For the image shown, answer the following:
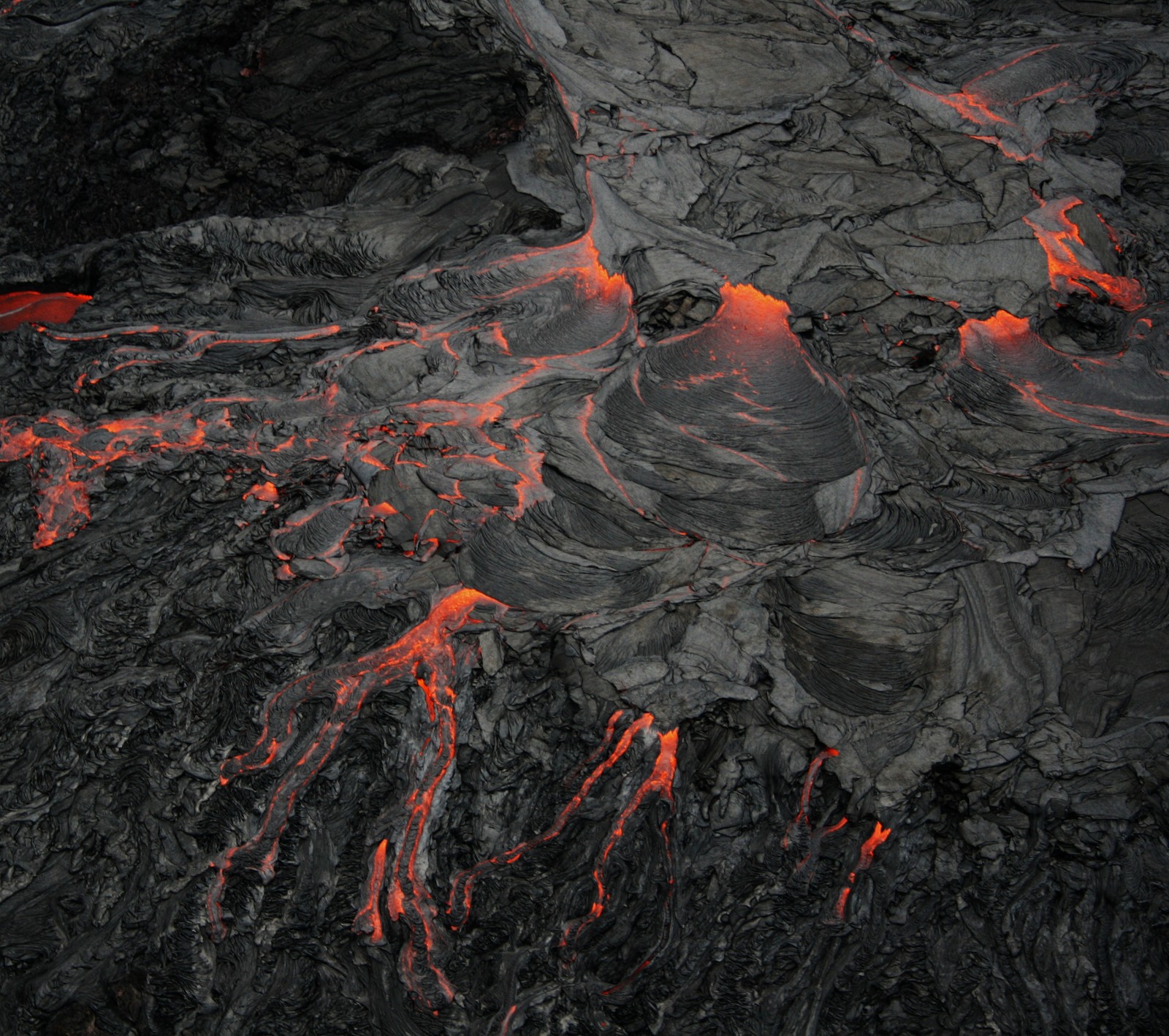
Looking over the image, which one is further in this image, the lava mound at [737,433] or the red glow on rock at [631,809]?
the red glow on rock at [631,809]

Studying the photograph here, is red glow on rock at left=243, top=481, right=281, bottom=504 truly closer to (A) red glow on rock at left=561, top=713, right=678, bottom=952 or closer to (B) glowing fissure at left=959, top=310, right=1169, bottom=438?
(A) red glow on rock at left=561, top=713, right=678, bottom=952

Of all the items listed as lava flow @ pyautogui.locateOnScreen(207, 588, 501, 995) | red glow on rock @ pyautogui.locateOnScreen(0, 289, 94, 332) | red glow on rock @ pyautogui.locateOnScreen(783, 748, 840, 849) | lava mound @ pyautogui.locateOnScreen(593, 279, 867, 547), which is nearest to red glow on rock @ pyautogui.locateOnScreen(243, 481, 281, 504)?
lava flow @ pyautogui.locateOnScreen(207, 588, 501, 995)

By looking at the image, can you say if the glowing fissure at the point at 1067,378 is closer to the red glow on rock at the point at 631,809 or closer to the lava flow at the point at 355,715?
the red glow on rock at the point at 631,809

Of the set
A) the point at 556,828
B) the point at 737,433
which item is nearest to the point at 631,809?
the point at 556,828

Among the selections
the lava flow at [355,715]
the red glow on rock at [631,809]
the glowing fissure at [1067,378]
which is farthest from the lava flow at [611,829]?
the glowing fissure at [1067,378]

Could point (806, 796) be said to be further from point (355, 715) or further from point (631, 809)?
point (355, 715)

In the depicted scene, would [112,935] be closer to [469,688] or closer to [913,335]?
[469,688]
